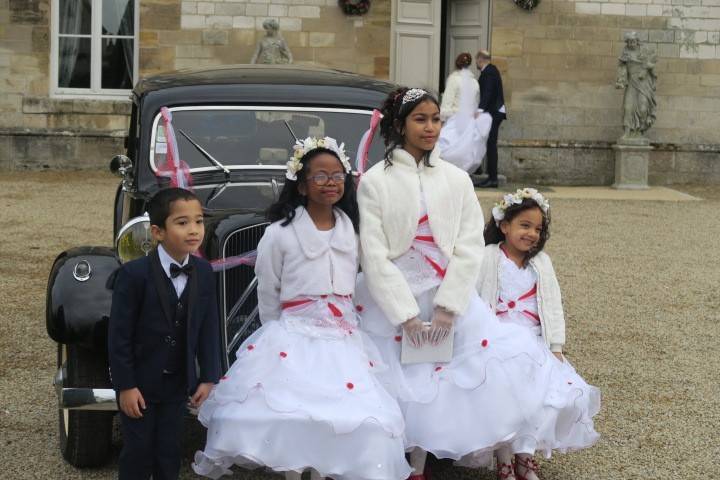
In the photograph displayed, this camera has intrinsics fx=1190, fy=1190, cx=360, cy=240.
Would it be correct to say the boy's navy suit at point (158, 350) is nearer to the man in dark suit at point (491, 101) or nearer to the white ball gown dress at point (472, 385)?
the white ball gown dress at point (472, 385)

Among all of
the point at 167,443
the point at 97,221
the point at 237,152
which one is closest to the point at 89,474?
the point at 167,443

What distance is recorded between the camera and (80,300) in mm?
4707

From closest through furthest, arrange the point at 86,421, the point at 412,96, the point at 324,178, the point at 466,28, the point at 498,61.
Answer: the point at 324,178 → the point at 412,96 → the point at 86,421 → the point at 498,61 → the point at 466,28

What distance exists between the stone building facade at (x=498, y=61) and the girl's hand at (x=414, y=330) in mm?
12168

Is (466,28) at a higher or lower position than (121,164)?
higher

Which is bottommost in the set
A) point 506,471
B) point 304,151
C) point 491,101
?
point 506,471

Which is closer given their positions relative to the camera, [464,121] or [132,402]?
[132,402]

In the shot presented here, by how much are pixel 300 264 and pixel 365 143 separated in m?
1.47

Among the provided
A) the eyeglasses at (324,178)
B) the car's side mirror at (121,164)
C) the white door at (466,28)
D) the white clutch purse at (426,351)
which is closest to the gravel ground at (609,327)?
the white clutch purse at (426,351)

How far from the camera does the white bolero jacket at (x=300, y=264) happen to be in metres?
4.29

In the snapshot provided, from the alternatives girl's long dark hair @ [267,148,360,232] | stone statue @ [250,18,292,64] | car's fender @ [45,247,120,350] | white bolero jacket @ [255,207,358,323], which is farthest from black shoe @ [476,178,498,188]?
white bolero jacket @ [255,207,358,323]

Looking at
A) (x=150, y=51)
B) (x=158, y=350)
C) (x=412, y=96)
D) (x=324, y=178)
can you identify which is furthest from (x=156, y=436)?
(x=150, y=51)

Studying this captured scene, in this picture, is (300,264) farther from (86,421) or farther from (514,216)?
(86,421)

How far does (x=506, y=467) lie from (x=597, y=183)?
12.7m
